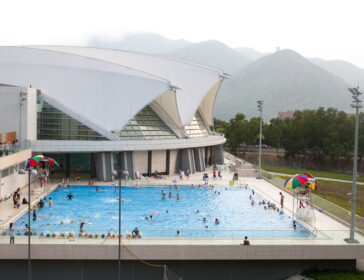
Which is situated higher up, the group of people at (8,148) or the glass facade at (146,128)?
the glass facade at (146,128)

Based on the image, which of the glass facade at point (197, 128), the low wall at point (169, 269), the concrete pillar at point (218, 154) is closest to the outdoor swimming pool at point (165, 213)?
the low wall at point (169, 269)

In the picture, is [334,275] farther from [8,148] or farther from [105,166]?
[105,166]

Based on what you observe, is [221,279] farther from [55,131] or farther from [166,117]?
[166,117]

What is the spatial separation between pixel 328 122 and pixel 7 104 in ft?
150

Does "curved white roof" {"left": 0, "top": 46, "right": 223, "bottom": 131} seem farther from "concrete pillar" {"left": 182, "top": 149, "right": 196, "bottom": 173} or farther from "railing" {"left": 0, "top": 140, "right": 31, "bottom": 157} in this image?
"concrete pillar" {"left": 182, "top": 149, "right": 196, "bottom": 173}

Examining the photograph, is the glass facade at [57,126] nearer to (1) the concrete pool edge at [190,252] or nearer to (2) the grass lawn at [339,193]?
(1) the concrete pool edge at [190,252]

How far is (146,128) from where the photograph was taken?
44125 mm

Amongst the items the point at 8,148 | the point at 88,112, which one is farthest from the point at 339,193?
the point at 8,148

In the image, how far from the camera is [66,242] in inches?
734

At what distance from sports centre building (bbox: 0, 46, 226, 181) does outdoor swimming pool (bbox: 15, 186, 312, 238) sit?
4.97 m

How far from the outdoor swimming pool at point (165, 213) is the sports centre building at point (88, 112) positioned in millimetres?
4973

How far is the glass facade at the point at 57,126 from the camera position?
39.0m

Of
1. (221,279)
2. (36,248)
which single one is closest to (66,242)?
(36,248)

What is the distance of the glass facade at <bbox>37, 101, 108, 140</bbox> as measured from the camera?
38969mm
